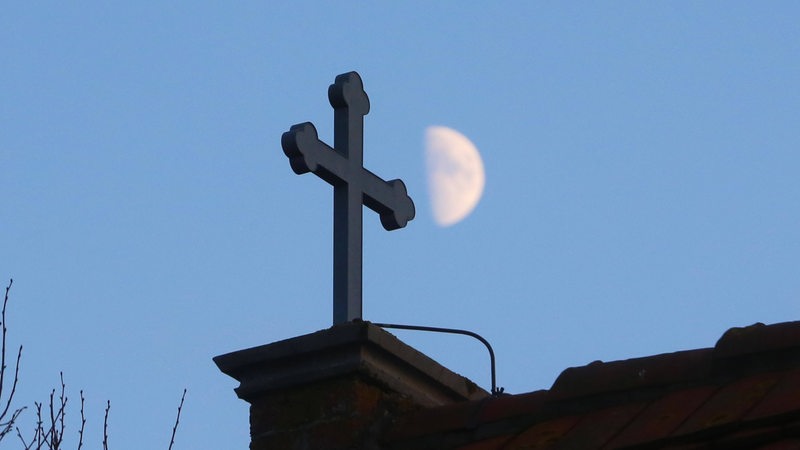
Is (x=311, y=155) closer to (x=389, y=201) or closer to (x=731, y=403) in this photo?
(x=389, y=201)

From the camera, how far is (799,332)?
173 inches

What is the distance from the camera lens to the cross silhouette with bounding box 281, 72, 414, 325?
5.84 metres

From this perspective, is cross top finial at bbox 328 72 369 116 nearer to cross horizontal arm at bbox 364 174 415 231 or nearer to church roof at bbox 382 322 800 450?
cross horizontal arm at bbox 364 174 415 231

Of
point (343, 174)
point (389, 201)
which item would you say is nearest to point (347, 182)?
point (343, 174)

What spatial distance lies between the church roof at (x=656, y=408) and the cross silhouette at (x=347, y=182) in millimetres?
771

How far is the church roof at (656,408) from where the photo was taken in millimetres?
4204

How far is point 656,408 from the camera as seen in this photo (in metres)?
4.58

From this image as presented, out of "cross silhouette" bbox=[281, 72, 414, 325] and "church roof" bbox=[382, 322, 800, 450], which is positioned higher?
"cross silhouette" bbox=[281, 72, 414, 325]

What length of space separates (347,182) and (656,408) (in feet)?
6.70

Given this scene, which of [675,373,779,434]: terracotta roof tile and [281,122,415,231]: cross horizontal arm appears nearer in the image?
[675,373,779,434]: terracotta roof tile

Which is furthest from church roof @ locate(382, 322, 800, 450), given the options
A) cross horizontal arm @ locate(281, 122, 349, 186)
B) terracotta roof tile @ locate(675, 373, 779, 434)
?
cross horizontal arm @ locate(281, 122, 349, 186)

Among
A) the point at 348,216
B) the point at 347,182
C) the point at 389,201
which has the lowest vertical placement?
the point at 348,216

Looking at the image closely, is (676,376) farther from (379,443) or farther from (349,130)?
(349,130)

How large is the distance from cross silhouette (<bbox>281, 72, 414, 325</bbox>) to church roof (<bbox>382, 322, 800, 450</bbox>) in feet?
2.53
